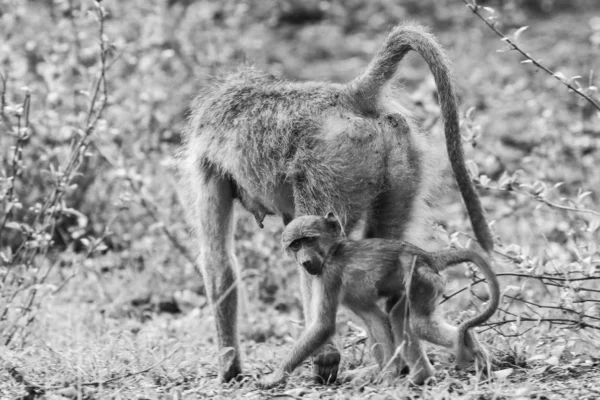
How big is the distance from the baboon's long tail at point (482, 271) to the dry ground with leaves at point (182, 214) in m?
0.28

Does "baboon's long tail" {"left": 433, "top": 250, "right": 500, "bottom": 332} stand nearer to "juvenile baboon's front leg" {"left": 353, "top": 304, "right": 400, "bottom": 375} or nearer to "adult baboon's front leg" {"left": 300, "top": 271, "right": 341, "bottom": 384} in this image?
"juvenile baboon's front leg" {"left": 353, "top": 304, "right": 400, "bottom": 375}

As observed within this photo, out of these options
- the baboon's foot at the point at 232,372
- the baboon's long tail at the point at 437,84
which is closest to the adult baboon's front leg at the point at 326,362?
the baboon's foot at the point at 232,372

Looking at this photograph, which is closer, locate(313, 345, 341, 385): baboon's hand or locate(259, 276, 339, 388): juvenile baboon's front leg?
locate(259, 276, 339, 388): juvenile baboon's front leg

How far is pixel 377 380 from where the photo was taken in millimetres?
4094

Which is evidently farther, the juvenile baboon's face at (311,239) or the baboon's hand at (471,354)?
the juvenile baboon's face at (311,239)

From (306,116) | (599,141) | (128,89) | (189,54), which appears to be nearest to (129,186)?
(128,89)

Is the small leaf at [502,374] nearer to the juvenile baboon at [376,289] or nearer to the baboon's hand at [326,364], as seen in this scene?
the juvenile baboon at [376,289]

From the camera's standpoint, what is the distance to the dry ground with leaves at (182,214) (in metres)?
4.50

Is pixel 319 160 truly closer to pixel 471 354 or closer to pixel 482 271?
pixel 482 271

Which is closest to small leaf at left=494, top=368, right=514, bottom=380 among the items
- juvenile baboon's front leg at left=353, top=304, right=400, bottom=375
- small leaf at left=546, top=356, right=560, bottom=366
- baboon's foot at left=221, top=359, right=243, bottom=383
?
small leaf at left=546, top=356, right=560, bottom=366

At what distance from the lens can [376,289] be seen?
408cm

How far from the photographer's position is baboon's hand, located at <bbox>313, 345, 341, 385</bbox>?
4.35 metres

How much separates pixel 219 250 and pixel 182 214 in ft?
9.59

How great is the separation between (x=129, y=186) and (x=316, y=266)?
3.46 metres
